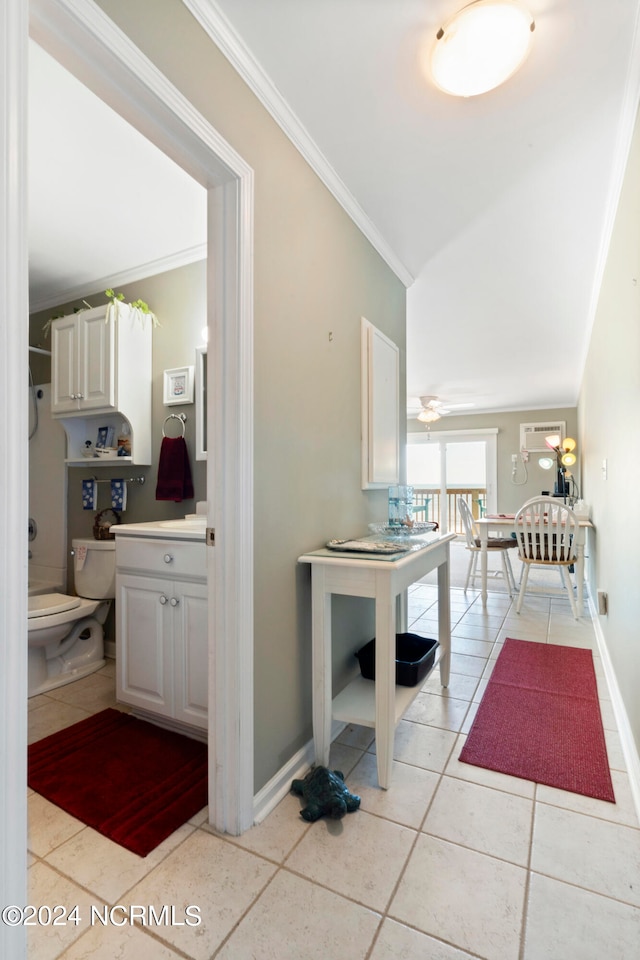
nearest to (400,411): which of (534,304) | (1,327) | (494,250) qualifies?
(494,250)

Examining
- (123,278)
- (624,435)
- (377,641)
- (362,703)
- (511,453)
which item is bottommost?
(362,703)

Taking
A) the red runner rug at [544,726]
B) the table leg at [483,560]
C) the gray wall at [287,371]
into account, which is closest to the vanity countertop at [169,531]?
the gray wall at [287,371]

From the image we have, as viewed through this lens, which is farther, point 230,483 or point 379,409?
point 379,409

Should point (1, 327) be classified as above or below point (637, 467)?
above

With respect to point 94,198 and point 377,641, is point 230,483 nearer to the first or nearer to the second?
point 377,641

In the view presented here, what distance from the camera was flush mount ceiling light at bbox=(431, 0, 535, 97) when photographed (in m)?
1.26

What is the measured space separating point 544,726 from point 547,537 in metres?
2.13

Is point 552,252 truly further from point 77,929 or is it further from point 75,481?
point 77,929

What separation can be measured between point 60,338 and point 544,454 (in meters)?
7.26

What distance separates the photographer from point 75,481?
9.69ft

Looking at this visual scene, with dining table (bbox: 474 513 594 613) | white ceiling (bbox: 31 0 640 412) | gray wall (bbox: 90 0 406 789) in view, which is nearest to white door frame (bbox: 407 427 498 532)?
dining table (bbox: 474 513 594 613)

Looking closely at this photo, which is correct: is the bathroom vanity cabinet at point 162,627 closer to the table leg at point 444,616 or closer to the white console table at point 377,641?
the white console table at point 377,641

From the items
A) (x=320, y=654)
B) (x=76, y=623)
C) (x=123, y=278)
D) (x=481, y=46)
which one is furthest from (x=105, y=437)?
(x=481, y=46)

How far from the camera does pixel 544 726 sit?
2018 mm
